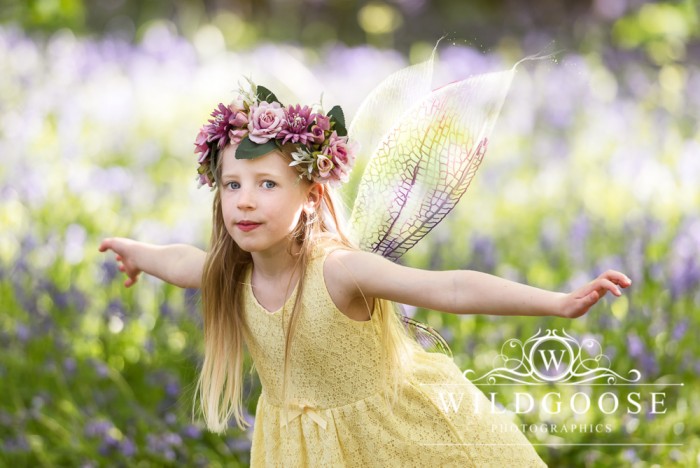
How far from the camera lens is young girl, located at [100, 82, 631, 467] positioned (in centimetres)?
223

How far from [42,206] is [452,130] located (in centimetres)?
264

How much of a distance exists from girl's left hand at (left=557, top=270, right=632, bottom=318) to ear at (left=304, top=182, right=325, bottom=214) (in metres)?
0.63

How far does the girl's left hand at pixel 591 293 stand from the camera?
1914 mm

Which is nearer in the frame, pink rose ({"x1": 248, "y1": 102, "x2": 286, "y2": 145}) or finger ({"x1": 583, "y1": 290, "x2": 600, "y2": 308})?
finger ({"x1": 583, "y1": 290, "x2": 600, "y2": 308})

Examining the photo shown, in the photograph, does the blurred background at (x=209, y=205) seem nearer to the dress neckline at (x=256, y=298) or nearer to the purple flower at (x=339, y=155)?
the purple flower at (x=339, y=155)

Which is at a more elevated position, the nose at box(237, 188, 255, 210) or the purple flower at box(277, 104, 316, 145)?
the purple flower at box(277, 104, 316, 145)

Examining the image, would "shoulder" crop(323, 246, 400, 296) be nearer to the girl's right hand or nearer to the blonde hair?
the blonde hair

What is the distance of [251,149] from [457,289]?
509mm

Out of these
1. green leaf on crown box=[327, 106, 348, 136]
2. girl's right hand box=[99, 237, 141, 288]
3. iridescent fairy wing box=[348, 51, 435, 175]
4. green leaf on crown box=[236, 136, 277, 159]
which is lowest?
girl's right hand box=[99, 237, 141, 288]

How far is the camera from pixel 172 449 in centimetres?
309

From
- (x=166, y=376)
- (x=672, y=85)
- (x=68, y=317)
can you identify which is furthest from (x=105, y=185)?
(x=672, y=85)

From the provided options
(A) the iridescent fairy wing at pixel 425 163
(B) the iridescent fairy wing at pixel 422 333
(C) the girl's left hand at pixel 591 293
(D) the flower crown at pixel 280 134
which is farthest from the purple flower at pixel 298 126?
(C) the girl's left hand at pixel 591 293

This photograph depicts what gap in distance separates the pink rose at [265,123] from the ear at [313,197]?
17 cm

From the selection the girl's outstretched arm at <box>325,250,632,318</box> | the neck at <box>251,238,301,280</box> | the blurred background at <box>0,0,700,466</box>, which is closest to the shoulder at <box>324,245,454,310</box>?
the girl's outstretched arm at <box>325,250,632,318</box>
